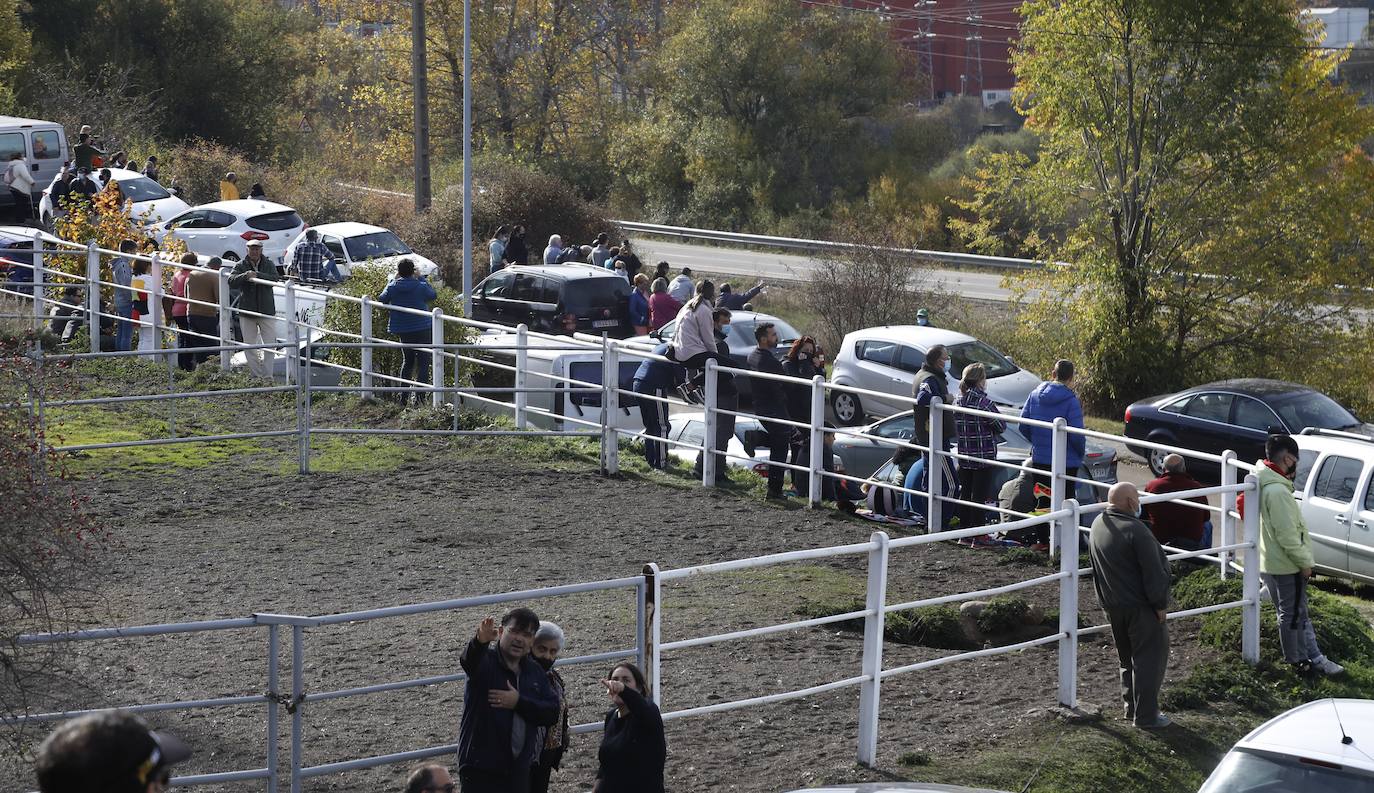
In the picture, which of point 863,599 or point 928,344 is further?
point 928,344


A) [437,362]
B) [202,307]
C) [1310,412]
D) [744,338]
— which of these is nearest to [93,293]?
[202,307]

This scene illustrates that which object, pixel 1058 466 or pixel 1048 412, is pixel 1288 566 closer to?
pixel 1058 466

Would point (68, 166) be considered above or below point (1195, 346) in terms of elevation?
above

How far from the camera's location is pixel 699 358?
49.5ft

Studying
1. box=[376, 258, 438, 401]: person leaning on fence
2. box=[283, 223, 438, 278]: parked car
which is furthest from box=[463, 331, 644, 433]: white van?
box=[283, 223, 438, 278]: parked car

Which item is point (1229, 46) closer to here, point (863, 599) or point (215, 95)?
point (863, 599)

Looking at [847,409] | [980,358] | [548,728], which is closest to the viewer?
[548,728]

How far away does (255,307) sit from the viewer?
1942 centimetres

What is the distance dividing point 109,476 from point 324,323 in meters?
5.33

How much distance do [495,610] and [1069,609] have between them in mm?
3782

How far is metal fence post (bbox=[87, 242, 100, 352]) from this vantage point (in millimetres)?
19703

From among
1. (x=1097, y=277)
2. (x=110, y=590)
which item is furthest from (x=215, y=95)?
(x=110, y=590)

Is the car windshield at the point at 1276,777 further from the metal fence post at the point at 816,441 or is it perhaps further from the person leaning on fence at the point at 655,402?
the person leaning on fence at the point at 655,402

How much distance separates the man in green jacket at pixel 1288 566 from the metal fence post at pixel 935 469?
3.14 meters
